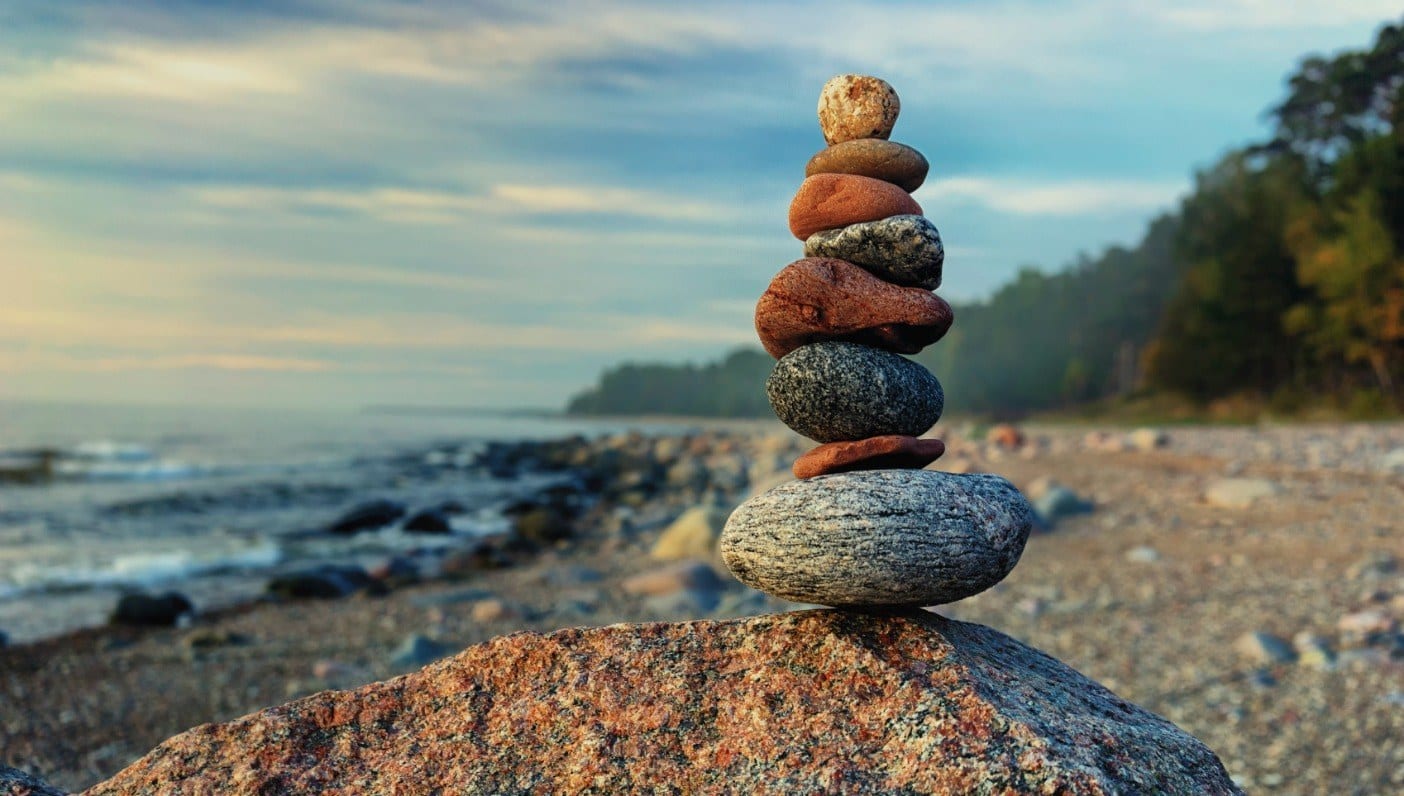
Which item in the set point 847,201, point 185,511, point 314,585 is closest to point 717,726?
point 847,201

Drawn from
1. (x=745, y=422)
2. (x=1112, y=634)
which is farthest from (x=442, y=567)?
(x=745, y=422)

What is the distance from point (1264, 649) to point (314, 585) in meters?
12.7

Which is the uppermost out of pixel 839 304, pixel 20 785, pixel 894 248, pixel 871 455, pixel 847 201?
pixel 847 201

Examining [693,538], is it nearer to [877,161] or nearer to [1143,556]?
[1143,556]

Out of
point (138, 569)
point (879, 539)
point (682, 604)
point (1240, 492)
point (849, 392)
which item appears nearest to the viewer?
point (879, 539)

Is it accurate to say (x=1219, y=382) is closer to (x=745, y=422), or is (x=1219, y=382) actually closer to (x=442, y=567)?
(x=442, y=567)

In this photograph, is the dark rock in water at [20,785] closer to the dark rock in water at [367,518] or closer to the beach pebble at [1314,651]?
the beach pebble at [1314,651]

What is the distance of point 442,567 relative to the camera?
1847 centimetres

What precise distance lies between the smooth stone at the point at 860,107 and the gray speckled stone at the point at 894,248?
1.53 ft

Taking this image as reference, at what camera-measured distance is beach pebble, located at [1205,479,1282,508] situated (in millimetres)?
16812

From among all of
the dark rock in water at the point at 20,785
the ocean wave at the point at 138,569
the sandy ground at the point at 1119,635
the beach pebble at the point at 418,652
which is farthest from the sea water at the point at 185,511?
the dark rock in water at the point at 20,785

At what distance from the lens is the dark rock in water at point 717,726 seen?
329cm

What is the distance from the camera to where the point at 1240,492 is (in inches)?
670

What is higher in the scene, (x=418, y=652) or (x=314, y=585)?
(x=418, y=652)
